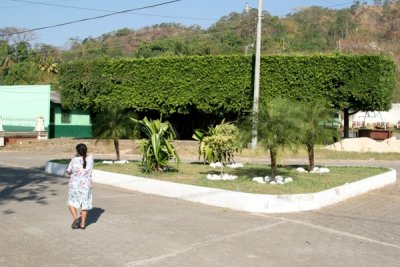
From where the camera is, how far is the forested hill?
64.1m

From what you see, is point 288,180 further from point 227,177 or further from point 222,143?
point 222,143

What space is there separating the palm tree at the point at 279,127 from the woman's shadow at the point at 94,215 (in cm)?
414

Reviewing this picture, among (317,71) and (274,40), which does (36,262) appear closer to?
(317,71)

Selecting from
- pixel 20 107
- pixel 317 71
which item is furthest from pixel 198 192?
pixel 20 107

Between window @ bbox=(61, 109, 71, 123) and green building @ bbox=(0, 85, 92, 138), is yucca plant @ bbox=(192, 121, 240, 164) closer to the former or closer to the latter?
green building @ bbox=(0, 85, 92, 138)

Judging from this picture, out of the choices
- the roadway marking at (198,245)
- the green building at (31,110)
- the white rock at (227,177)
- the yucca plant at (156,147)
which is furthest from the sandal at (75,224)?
the green building at (31,110)

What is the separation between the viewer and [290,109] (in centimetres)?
1207

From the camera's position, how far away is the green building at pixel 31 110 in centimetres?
4016

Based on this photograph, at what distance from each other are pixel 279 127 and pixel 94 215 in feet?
15.4

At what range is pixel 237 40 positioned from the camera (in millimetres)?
70250

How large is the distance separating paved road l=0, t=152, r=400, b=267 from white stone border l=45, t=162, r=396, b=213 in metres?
0.25

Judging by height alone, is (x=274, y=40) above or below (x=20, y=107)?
above

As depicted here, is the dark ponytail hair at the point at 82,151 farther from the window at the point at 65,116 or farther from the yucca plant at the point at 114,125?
the window at the point at 65,116

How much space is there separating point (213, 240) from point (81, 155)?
2.42 meters
